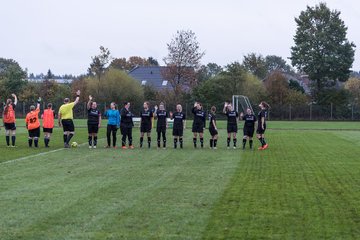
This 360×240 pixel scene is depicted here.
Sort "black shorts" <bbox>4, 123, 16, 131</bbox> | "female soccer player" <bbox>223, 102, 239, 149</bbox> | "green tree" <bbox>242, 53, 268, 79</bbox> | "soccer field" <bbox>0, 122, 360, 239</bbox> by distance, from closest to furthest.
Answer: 1. "soccer field" <bbox>0, 122, 360, 239</bbox>
2. "black shorts" <bbox>4, 123, 16, 131</bbox>
3. "female soccer player" <bbox>223, 102, 239, 149</bbox>
4. "green tree" <bbox>242, 53, 268, 79</bbox>

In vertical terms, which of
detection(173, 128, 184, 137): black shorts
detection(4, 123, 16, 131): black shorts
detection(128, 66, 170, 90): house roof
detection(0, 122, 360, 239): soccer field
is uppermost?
detection(128, 66, 170, 90): house roof

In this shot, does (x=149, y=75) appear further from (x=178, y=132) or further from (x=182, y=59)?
(x=178, y=132)

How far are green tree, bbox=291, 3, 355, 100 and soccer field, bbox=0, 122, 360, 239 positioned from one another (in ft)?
193

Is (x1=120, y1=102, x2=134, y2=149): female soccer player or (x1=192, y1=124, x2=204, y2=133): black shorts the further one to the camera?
(x1=192, y1=124, x2=204, y2=133): black shorts

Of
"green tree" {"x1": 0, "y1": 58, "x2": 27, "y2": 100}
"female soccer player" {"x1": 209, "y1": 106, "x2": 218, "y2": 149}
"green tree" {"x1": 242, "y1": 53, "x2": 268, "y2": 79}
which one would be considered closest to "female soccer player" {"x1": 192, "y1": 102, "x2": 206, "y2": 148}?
"female soccer player" {"x1": 209, "y1": 106, "x2": 218, "y2": 149}

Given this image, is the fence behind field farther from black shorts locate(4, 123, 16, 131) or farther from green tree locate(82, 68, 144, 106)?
black shorts locate(4, 123, 16, 131)

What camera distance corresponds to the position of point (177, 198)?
10961 millimetres

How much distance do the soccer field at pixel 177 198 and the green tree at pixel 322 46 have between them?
5897cm

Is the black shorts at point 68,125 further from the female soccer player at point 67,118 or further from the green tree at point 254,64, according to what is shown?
the green tree at point 254,64

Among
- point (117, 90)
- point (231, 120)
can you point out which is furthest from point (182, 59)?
point (231, 120)

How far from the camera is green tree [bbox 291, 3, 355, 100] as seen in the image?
250 ft

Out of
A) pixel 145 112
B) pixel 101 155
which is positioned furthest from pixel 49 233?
pixel 145 112

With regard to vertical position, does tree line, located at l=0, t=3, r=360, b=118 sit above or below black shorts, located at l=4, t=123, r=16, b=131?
above

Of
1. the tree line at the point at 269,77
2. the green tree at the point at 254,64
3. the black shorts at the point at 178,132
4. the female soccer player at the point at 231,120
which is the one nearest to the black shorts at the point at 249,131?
the female soccer player at the point at 231,120
